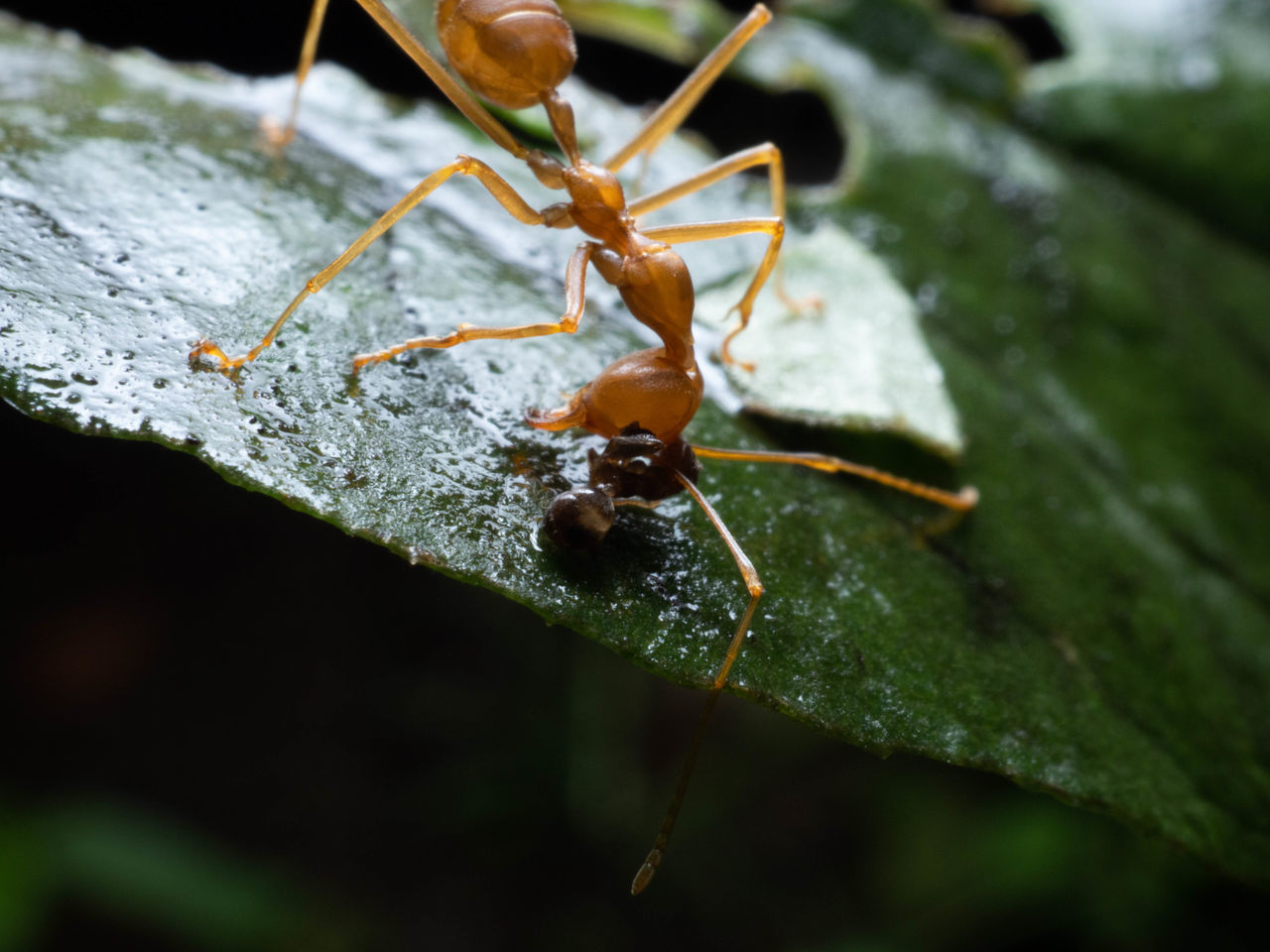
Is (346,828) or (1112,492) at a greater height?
(1112,492)

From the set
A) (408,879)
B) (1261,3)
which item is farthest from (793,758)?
(1261,3)

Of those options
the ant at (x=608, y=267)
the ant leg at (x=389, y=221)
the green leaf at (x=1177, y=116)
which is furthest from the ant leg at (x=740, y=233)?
the green leaf at (x=1177, y=116)

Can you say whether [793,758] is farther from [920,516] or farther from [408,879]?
[920,516]

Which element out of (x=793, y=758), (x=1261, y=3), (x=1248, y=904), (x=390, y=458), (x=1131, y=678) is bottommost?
(x=793, y=758)

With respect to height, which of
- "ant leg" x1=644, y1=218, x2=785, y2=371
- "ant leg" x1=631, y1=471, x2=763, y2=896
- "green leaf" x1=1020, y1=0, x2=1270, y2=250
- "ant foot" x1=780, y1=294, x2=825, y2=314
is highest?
"green leaf" x1=1020, y1=0, x2=1270, y2=250

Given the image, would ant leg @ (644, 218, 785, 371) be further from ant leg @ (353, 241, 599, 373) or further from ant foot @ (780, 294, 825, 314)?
ant leg @ (353, 241, 599, 373)

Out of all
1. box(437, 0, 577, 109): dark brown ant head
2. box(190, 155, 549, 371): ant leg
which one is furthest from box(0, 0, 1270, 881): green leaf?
box(437, 0, 577, 109): dark brown ant head

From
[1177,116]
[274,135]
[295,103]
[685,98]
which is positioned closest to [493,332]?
[274,135]

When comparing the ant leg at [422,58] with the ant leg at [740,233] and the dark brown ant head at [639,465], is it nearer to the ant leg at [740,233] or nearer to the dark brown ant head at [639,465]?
the ant leg at [740,233]
